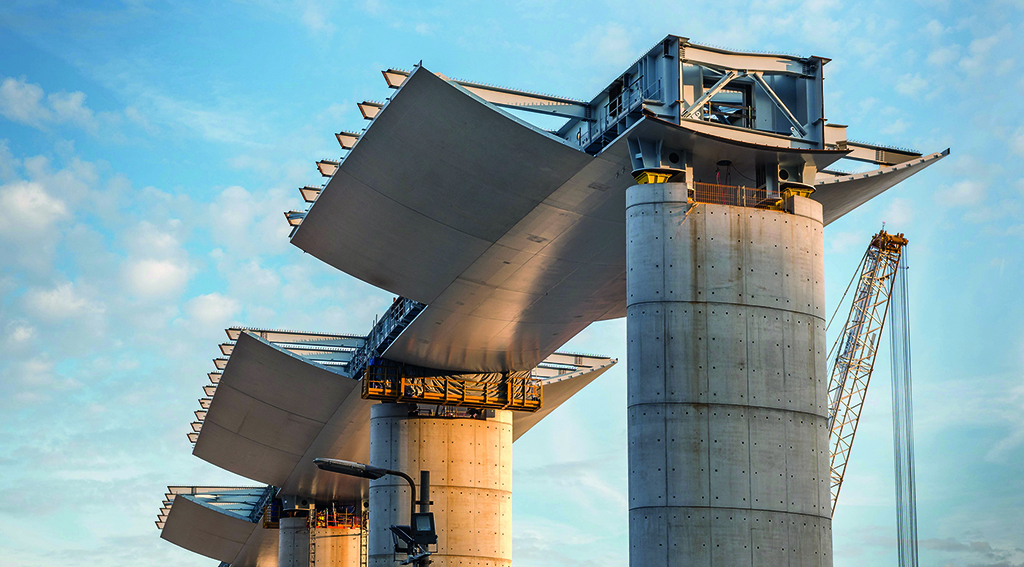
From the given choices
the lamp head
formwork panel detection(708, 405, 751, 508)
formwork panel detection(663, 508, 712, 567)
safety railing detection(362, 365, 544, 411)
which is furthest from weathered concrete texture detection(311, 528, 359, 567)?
the lamp head

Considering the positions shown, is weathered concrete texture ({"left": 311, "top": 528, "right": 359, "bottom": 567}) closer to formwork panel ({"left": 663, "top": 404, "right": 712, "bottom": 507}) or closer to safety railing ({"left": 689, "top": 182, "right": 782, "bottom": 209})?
safety railing ({"left": 689, "top": 182, "right": 782, "bottom": 209})

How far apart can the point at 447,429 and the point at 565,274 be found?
12062mm

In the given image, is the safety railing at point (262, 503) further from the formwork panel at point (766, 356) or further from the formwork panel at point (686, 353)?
the formwork panel at point (766, 356)

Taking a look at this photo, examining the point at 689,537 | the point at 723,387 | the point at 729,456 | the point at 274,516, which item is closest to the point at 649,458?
the point at 729,456

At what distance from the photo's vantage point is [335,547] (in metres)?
73.3

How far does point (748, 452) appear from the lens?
25234mm

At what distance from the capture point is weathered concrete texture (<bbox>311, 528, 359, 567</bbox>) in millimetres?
72688

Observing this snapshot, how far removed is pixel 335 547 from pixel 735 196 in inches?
2049

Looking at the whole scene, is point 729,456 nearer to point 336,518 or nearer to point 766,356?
point 766,356

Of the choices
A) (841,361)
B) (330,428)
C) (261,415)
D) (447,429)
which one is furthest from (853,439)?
(261,415)

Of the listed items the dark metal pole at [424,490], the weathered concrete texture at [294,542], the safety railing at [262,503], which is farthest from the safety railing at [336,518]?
the dark metal pole at [424,490]

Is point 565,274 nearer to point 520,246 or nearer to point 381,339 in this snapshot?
point 520,246

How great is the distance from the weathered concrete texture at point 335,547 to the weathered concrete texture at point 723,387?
50.8 m

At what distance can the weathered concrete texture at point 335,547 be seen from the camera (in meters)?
72.7
